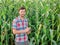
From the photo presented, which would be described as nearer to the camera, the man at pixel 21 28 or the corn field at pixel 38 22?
the man at pixel 21 28

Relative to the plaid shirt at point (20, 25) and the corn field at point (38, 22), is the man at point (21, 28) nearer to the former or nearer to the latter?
the plaid shirt at point (20, 25)

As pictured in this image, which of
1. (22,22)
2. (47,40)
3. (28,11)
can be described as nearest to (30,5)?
(28,11)

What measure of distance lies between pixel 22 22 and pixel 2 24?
1.12m

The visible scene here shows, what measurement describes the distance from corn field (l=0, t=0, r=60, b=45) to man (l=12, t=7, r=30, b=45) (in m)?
0.63

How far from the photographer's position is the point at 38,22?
4.42m

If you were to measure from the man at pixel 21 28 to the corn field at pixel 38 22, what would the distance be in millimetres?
629

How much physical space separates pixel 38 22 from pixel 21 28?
0.88m

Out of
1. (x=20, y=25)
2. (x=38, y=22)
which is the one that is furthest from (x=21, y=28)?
(x=38, y=22)

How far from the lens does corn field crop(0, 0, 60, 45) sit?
14.6 feet

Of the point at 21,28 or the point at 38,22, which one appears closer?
the point at 21,28

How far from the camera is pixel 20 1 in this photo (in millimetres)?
5438

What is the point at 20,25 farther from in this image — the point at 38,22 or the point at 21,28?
the point at 38,22

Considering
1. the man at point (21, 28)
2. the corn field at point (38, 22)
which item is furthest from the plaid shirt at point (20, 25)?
the corn field at point (38, 22)

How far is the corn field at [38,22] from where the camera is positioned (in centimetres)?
444
